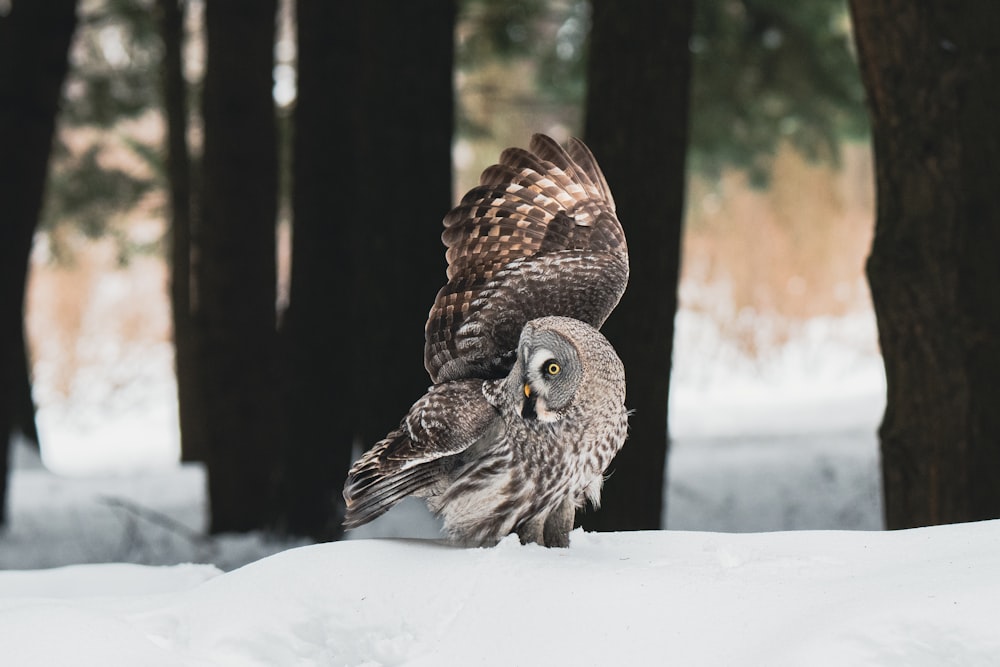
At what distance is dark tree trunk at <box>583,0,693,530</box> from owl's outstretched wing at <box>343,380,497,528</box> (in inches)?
67.0

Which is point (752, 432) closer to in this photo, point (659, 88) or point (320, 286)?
point (320, 286)

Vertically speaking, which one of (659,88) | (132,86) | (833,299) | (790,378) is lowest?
(790,378)

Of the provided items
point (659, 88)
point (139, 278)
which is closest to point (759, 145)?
point (659, 88)

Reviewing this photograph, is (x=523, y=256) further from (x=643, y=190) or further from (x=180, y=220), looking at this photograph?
(x=180, y=220)

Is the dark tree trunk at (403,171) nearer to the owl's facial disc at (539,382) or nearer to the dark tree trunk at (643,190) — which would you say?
the dark tree trunk at (643,190)

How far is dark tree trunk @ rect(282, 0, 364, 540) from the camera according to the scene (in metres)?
7.29

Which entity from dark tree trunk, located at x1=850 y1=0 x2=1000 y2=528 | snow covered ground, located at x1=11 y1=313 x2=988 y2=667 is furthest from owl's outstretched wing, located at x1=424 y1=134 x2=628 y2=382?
dark tree trunk, located at x1=850 y1=0 x2=1000 y2=528

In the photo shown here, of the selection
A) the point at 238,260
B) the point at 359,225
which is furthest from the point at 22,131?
the point at 359,225

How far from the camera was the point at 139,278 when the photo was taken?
2370 centimetres

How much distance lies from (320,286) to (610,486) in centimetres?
300

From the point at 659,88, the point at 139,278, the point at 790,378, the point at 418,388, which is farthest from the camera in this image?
the point at 139,278

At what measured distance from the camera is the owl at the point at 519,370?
123 inches

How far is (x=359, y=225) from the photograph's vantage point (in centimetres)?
721

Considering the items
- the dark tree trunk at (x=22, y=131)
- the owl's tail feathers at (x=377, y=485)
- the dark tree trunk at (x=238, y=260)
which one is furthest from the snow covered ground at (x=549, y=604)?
the dark tree trunk at (x=238, y=260)
